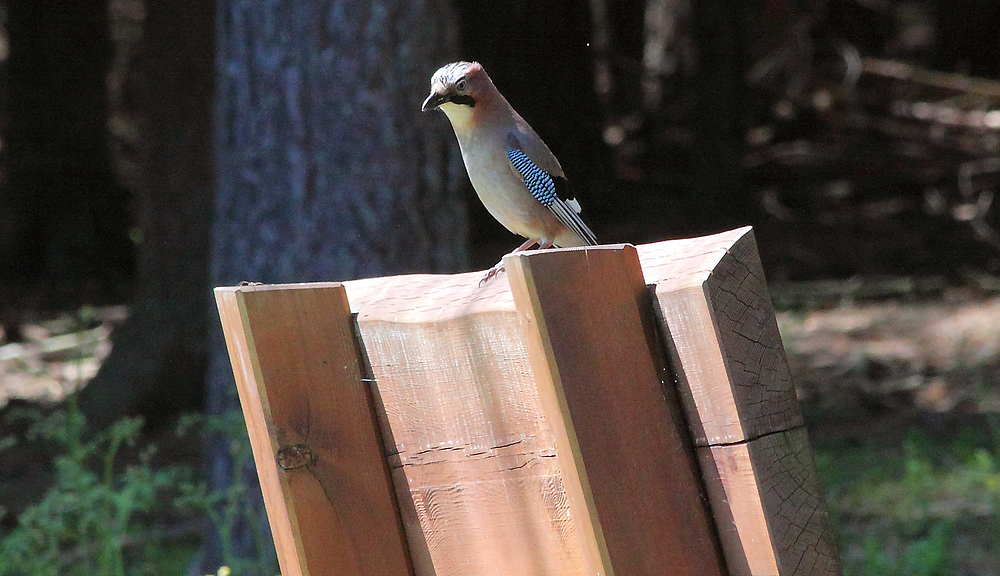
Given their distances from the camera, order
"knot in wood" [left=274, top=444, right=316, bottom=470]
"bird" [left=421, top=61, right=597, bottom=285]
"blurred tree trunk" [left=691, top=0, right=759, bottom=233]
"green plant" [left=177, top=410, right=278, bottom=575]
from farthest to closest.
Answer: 1. "blurred tree trunk" [left=691, top=0, right=759, bottom=233]
2. "bird" [left=421, top=61, right=597, bottom=285]
3. "green plant" [left=177, top=410, right=278, bottom=575]
4. "knot in wood" [left=274, top=444, right=316, bottom=470]

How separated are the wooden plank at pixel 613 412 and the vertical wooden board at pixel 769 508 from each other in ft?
0.12

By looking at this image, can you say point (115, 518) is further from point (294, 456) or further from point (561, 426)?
point (561, 426)

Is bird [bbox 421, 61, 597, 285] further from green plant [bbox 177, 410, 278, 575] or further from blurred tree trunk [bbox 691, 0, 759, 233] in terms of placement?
blurred tree trunk [bbox 691, 0, 759, 233]

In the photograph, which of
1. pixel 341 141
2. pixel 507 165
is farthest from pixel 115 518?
pixel 507 165

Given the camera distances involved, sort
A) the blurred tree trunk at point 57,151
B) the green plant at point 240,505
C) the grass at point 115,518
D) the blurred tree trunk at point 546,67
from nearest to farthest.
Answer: the grass at point 115,518
the green plant at point 240,505
the blurred tree trunk at point 546,67
the blurred tree trunk at point 57,151


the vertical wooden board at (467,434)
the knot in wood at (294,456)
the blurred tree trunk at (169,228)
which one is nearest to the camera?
the vertical wooden board at (467,434)

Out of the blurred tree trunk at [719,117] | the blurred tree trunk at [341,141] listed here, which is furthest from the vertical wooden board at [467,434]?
the blurred tree trunk at [719,117]

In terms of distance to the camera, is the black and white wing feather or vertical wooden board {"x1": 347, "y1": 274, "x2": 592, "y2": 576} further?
the black and white wing feather

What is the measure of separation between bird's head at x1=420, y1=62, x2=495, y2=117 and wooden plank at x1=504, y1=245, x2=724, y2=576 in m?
1.89

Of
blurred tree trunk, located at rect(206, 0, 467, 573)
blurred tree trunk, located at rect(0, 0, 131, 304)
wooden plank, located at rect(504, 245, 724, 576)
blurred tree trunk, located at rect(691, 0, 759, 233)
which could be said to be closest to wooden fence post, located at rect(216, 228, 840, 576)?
wooden plank, located at rect(504, 245, 724, 576)

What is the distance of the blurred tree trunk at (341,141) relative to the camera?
14.1ft

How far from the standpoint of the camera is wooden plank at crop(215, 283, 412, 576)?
160cm

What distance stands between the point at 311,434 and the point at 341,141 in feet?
9.38

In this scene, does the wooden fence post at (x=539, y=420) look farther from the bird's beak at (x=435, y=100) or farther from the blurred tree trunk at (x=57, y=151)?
the blurred tree trunk at (x=57, y=151)
